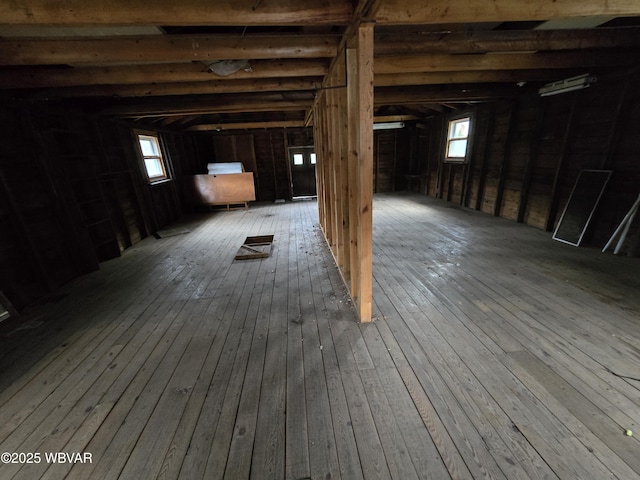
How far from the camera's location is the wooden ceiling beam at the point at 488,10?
1.78m

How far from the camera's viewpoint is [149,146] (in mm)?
6199

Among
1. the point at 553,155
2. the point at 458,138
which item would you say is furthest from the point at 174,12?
the point at 458,138

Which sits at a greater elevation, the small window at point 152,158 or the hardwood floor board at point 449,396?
the small window at point 152,158

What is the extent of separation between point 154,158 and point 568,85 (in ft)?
25.8

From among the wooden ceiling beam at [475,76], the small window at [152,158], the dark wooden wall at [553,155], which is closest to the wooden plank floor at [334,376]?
the dark wooden wall at [553,155]

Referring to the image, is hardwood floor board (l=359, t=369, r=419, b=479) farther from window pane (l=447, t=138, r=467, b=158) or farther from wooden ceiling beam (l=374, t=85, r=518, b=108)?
window pane (l=447, t=138, r=467, b=158)

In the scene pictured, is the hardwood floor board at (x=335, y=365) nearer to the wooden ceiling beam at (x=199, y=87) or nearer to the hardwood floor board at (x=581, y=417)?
the hardwood floor board at (x=581, y=417)

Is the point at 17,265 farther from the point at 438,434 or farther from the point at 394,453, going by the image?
the point at 438,434

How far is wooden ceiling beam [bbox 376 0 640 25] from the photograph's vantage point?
1778 millimetres

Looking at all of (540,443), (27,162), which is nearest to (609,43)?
(540,443)

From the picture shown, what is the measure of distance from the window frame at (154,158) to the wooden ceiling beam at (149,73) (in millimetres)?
2838

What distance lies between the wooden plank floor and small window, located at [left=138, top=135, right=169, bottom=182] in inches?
142

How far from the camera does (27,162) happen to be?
10.3 feet

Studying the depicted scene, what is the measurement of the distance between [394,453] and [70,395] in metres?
2.01
